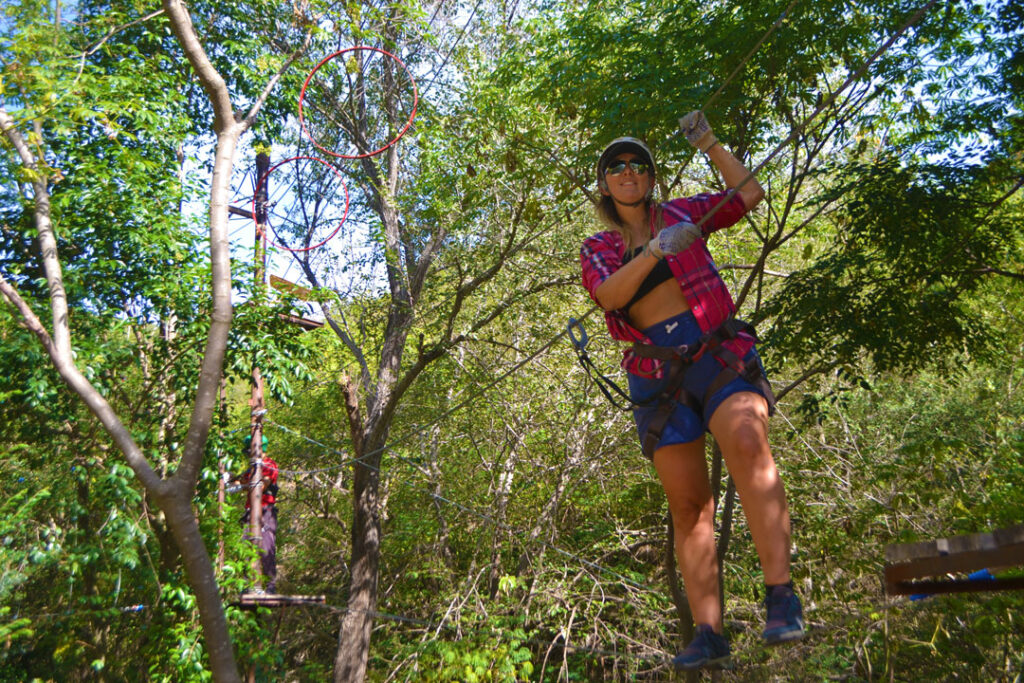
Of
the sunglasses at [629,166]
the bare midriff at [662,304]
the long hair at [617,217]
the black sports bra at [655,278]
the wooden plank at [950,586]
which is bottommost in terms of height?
the wooden plank at [950,586]

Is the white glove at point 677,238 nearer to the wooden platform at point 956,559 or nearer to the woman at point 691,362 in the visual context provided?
the woman at point 691,362

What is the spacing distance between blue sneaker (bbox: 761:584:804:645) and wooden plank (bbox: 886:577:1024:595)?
227 millimetres

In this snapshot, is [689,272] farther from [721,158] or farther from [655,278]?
[721,158]

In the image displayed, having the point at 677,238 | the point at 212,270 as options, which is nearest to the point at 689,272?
the point at 677,238

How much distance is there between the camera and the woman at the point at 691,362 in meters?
2.26

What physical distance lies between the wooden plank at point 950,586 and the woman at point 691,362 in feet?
0.84

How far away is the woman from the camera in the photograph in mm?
2264

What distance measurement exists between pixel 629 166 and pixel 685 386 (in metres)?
0.69

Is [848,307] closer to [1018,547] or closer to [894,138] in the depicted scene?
[894,138]

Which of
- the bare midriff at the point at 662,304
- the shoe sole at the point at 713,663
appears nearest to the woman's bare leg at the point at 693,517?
the shoe sole at the point at 713,663

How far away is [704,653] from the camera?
231 centimetres

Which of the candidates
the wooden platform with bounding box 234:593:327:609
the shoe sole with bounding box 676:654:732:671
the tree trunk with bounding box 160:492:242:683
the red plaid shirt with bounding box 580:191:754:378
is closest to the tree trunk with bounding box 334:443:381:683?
the wooden platform with bounding box 234:593:327:609

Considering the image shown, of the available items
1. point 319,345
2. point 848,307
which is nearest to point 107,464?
point 319,345

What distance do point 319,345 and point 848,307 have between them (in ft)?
17.9
